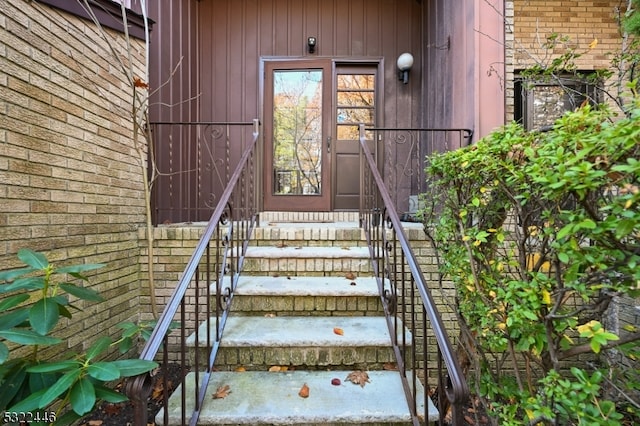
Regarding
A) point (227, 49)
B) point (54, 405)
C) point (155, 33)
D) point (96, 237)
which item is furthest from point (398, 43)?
point (54, 405)

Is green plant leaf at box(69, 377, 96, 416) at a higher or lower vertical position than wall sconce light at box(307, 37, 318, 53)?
lower

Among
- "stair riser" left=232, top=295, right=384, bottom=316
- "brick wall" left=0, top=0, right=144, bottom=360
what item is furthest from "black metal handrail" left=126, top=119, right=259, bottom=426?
"brick wall" left=0, top=0, right=144, bottom=360

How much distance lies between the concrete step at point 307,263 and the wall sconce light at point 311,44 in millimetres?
3156

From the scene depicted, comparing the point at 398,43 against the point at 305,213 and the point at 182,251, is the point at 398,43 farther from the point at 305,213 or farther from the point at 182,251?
the point at 182,251

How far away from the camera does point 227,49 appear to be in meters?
4.57

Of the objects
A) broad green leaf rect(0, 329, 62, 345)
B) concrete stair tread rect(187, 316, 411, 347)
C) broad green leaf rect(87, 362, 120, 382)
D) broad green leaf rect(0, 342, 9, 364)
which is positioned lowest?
concrete stair tread rect(187, 316, 411, 347)

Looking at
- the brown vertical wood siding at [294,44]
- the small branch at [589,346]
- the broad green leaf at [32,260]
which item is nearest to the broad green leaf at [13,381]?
the broad green leaf at [32,260]

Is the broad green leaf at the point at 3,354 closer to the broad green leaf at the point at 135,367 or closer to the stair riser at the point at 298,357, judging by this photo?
the broad green leaf at the point at 135,367

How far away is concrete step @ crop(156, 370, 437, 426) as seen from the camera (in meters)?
1.50

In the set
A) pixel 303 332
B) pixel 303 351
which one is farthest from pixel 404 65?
pixel 303 351

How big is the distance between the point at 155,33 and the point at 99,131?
140 centimetres

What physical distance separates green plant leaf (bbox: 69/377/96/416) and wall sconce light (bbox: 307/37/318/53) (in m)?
4.40

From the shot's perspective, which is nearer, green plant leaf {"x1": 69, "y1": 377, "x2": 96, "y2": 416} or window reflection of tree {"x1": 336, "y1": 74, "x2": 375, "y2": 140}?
green plant leaf {"x1": 69, "y1": 377, "x2": 96, "y2": 416}

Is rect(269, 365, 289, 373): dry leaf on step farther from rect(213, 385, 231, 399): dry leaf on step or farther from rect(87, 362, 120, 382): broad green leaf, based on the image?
rect(87, 362, 120, 382): broad green leaf
